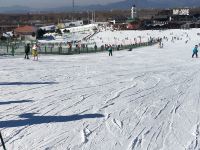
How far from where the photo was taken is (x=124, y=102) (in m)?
14.6

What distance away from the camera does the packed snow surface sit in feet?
33.1

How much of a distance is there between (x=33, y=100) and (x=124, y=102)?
9.13ft

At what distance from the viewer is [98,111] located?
13062 millimetres

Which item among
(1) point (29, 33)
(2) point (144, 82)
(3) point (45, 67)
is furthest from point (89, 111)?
(1) point (29, 33)

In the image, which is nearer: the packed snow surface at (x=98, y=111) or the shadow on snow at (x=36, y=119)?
the packed snow surface at (x=98, y=111)

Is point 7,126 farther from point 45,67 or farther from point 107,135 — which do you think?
point 45,67

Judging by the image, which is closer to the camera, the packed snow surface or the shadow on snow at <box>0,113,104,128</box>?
the packed snow surface

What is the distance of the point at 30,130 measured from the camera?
10.6m

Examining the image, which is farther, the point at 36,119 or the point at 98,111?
the point at 98,111

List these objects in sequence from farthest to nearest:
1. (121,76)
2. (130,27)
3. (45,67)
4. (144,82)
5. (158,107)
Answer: (130,27) < (45,67) < (121,76) < (144,82) < (158,107)

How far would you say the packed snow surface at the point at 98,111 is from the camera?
1009cm

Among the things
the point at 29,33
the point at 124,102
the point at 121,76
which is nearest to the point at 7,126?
the point at 124,102

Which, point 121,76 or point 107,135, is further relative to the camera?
point 121,76


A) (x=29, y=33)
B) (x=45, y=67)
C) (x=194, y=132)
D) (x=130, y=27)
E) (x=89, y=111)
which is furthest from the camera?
(x=130, y=27)
